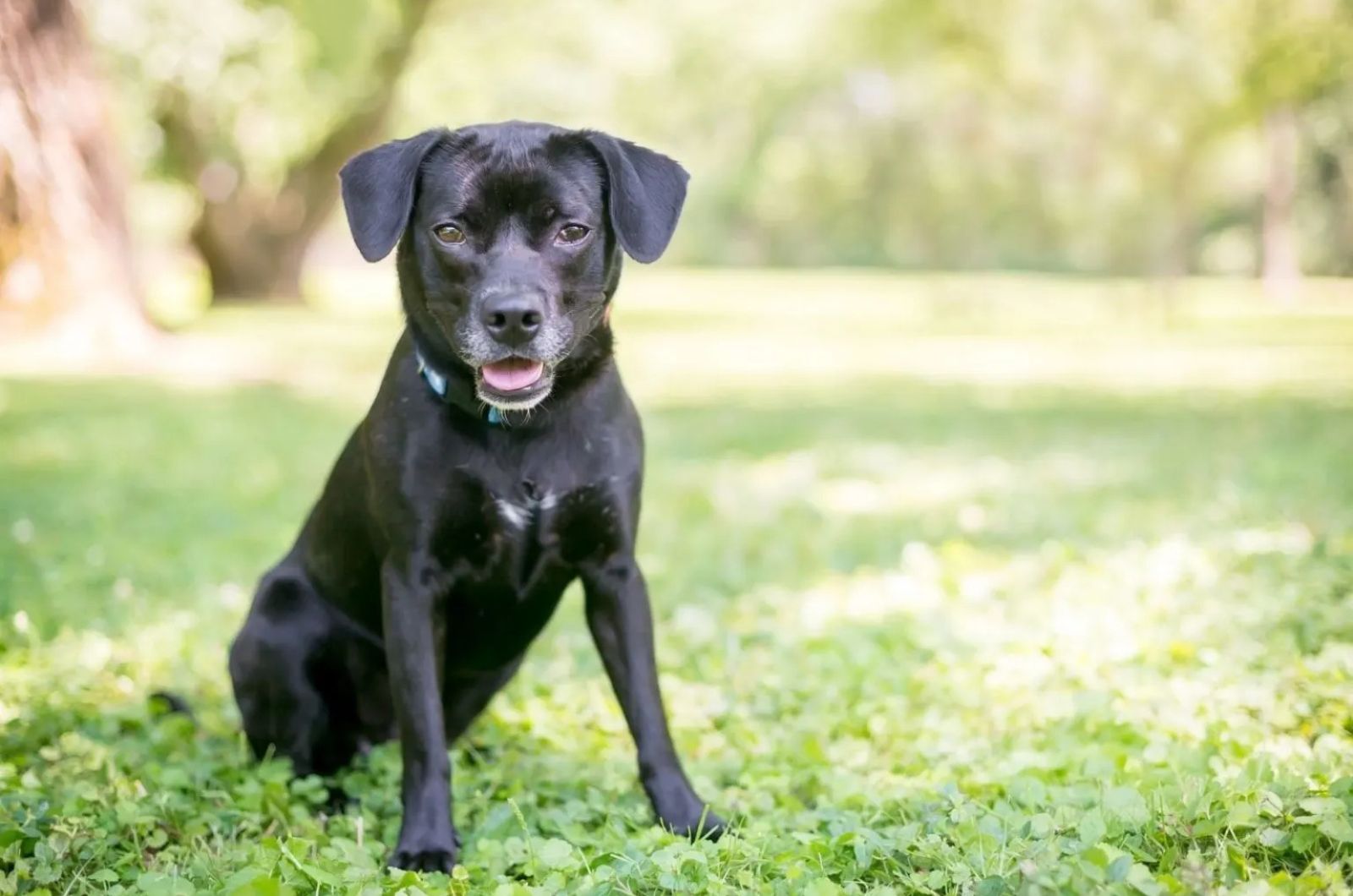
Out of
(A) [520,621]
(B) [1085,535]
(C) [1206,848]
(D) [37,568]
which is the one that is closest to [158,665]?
(D) [37,568]

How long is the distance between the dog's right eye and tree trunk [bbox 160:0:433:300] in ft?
78.4

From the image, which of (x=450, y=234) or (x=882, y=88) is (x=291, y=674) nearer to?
(x=450, y=234)

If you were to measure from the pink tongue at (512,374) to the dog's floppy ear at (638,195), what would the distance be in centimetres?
41

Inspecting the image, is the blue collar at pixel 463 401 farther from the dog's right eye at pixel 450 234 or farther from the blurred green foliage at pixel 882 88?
the blurred green foliage at pixel 882 88

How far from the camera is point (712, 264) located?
59344 millimetres

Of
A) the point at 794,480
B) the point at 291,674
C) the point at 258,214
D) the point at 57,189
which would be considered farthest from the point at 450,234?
the point at 258,214

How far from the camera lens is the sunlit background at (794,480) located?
3.14 meters

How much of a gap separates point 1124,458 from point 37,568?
7.29 meters

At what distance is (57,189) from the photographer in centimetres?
1254

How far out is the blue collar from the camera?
3381mm

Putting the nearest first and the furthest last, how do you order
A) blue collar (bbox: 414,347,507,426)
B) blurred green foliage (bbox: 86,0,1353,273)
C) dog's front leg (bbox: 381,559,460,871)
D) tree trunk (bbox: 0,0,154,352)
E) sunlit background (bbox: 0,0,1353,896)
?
sunlit background (bbox: 0,0,1353,896) < dog's front leg (bbox: 381,559,460,871) < blue collar (bbox: 414,347,507,426) < tree trunk (bbox: 0,0,154,352) < blurred green foliage (bbox: 86,0,1353,273)

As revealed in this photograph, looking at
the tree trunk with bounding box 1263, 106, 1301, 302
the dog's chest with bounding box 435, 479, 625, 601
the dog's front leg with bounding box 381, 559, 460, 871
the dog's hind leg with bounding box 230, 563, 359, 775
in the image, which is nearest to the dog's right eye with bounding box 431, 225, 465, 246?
the dog's chest with bounding box 435, 479, 625, 601

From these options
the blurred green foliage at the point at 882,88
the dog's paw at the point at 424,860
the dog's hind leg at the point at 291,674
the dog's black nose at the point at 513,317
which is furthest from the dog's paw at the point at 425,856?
the blurred green foliage at the point at 882,88

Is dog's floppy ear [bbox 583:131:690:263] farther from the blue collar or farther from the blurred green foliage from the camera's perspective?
the blurred green foliage
